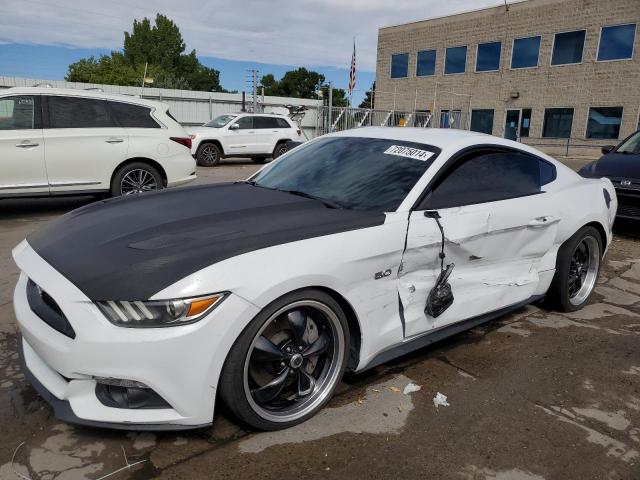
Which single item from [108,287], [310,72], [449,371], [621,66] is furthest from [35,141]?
[310,72]

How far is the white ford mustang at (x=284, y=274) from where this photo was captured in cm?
211

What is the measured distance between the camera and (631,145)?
7.78 meters

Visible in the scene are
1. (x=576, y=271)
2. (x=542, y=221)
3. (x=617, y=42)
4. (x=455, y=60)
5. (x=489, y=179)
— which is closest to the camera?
(x=489, y=179)

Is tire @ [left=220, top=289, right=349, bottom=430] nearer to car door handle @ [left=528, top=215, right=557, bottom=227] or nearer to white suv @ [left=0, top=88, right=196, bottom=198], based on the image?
car door handle @ [left=528, top=215, right=557, bottom=227]

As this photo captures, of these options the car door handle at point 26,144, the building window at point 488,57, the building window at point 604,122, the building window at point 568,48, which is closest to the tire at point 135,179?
the car door handle at point 26,144

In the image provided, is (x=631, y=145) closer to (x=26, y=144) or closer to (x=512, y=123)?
(x=26, y=144)

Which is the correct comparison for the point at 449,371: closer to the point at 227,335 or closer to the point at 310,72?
the point at 227,335

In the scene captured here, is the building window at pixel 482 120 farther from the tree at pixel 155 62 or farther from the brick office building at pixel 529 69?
the tree at pixel 155 62

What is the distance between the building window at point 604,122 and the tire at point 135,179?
24.2 meters

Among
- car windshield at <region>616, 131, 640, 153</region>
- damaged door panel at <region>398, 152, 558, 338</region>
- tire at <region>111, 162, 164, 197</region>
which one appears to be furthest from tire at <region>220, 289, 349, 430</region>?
car windshield at <region>616, 131, 640, 153</region>

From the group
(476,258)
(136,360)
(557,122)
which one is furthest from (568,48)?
(136,360)

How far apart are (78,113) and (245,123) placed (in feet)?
28.4

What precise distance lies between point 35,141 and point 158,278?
18.7 feet

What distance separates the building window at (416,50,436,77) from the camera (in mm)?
31828
